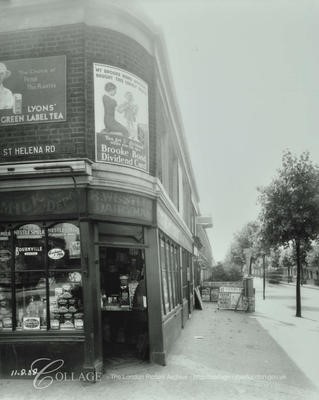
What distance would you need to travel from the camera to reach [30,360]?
8.02m

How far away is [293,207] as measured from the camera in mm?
18875

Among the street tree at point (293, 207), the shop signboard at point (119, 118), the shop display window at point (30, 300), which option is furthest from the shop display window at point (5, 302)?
the street tree at point (293, 207)

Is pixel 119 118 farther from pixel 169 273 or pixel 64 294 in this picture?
pixel 169 273

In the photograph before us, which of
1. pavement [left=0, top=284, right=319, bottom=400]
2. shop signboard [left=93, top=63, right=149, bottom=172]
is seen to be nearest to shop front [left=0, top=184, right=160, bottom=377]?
pavement [left=0, top=284, right=319, bottom=400]

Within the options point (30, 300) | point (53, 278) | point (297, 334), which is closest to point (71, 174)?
point (53, 278)

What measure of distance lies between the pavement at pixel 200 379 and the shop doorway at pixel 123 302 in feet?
3.11

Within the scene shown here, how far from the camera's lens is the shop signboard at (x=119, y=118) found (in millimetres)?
8656

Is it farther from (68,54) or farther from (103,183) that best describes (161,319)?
(68,54)

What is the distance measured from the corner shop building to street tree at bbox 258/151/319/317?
35.0ft

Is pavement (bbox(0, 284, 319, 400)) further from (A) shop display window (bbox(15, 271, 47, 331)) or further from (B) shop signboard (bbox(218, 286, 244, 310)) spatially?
(B) shop signboard (bbox(218, 286, 244, 310))

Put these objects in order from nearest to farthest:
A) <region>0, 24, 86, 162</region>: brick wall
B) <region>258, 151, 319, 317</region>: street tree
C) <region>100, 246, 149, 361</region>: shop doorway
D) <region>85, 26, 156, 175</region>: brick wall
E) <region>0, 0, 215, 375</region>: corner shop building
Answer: <region>0, 0, 215, 375</region>: corner shop building
<region>0, 24, 86, 162</region>: brick wall
<region>85, 26, 156, 175</region>: brick wall
<region>100, 246, 149, 361</region>: shop doorway
<region>258, 151, 319, 317</region>: street tree

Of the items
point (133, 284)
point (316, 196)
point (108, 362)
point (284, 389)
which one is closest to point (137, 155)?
point (133, 284)

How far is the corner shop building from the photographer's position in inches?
320

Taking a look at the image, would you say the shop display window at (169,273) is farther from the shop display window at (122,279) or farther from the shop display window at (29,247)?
the shop display window at (29,247)
